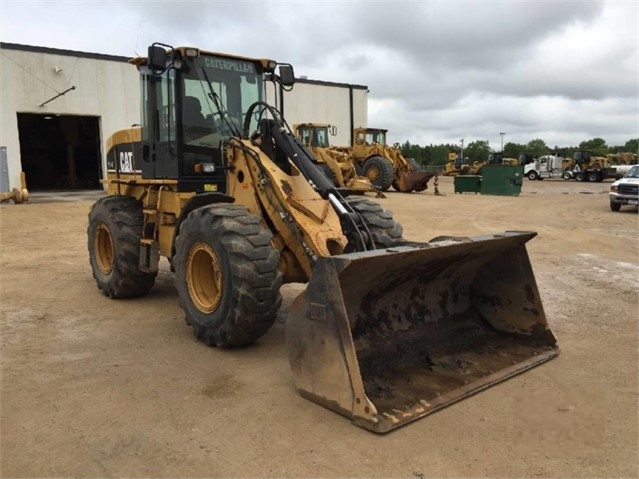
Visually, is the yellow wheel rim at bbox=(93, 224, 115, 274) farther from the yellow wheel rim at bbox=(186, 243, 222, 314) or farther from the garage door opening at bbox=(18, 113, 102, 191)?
the garage door opening at bbox=(18, 113, 102, 191)

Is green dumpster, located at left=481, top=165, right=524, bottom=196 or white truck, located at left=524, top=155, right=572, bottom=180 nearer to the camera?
green dumpster, located at left=481, top=165, right=524, bottom=196

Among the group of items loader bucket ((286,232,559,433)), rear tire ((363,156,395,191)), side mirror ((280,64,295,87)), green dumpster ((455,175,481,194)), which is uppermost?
side mirror ((280,64,295,87))

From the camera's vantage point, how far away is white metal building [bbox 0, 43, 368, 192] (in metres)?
22.0

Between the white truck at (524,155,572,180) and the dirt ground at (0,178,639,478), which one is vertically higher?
the white truck at (524,155,572,180)

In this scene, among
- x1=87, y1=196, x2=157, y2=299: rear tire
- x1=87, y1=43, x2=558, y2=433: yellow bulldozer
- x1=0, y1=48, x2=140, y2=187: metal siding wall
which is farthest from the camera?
x1=0, y1=48, x2=140, y2=187: metal siding wall

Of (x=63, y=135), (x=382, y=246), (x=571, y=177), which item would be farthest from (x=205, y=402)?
(x=571, y=177)

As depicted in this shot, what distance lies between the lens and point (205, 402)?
161 inches

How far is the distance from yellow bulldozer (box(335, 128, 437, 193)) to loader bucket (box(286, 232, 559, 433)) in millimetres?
20258

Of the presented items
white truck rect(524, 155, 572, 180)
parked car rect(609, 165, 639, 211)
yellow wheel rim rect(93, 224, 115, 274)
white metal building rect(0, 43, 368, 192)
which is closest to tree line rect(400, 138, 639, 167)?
white truck rect(524, 155, 572, 180)

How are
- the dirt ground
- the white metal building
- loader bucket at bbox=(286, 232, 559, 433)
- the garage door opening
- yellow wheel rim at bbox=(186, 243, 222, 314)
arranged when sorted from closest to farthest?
the dirt ground, loader bucket at bbox=(286, 232, 559, 433), yellow wheel rim at bbox=(186, 243, 222, 314), the white metal building, the garage door opening

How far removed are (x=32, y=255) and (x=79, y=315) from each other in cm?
479

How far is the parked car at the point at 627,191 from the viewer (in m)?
17.9

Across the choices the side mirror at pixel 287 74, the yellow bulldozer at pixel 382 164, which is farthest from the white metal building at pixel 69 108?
the side mirror at pixel 287 74

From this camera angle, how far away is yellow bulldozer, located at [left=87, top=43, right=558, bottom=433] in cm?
395
